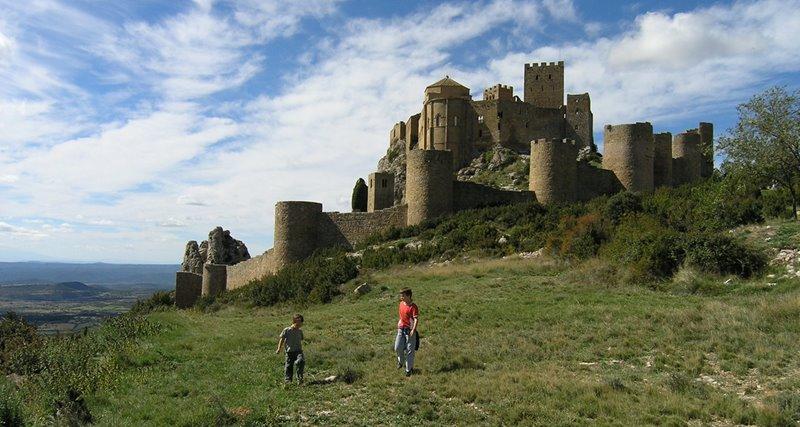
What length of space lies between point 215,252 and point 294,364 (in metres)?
34.2

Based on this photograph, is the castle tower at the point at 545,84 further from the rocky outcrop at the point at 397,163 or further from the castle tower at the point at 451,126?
the rocky outcrop at the point at 397,163

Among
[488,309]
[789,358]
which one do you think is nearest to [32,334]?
[488,309]

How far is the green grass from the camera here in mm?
8102

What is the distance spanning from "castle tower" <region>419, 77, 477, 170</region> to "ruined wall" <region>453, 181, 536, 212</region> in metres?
9.21

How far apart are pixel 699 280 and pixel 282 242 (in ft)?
71.2

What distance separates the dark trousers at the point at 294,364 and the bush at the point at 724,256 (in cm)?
1249

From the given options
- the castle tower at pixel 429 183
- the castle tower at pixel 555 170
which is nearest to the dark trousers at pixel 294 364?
the castle tower at pixel 429 183

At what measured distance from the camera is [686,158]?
36656mm

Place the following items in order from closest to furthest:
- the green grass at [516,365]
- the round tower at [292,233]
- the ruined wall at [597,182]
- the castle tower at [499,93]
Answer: the green grass at [516,365] < the round tower at [292,233] < the ruined wall at [597,182] < the castle tower at [499,93]

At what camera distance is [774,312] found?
1217 centimetres

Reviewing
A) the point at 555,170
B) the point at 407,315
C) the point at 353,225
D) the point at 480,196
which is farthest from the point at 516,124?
the point at 407,315

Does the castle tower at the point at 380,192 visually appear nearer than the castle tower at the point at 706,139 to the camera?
Yes

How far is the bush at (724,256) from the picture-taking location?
16.8m

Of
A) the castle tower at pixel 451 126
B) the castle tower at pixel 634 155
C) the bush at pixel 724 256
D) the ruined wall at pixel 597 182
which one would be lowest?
the bush at pixel 724 256
